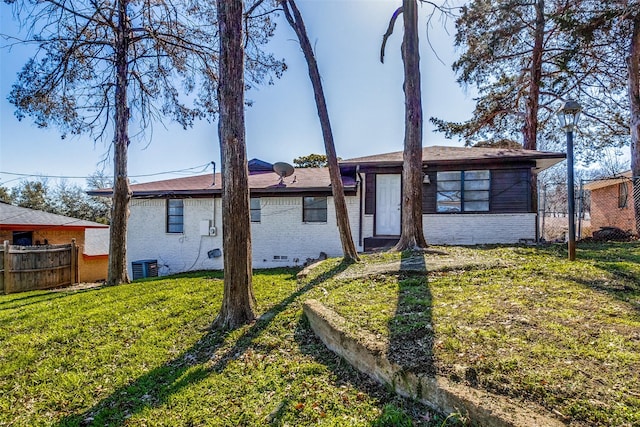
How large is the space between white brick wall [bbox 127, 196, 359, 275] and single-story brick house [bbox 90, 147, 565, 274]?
33 mm

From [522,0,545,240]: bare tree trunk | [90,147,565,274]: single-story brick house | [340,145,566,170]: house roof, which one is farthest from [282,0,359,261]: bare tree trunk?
[522,0,545,240]: bare tree trunk

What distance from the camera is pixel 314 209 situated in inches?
456

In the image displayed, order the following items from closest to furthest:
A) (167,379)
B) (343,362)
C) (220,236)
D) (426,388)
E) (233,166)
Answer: (426,388), (343,362), (167,379), (233,166), (220,236)

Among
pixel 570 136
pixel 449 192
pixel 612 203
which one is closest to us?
pixel 570 136

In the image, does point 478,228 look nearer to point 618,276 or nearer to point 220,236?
point 618,276

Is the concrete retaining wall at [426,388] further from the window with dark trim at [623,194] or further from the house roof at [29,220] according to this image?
the window with dark trim at [623,194]

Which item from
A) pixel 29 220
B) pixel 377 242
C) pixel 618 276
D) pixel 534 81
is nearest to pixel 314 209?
pixel 377 242

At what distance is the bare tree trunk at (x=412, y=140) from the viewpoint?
7.78 metres

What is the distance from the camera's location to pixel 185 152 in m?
14.6

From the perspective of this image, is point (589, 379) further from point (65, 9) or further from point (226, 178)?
point (65, 9)

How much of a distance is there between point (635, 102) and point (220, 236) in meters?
14.0

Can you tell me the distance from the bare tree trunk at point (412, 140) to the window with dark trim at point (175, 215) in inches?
320

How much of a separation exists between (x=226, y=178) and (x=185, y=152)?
435 inches

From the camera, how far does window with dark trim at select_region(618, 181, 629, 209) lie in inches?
564
